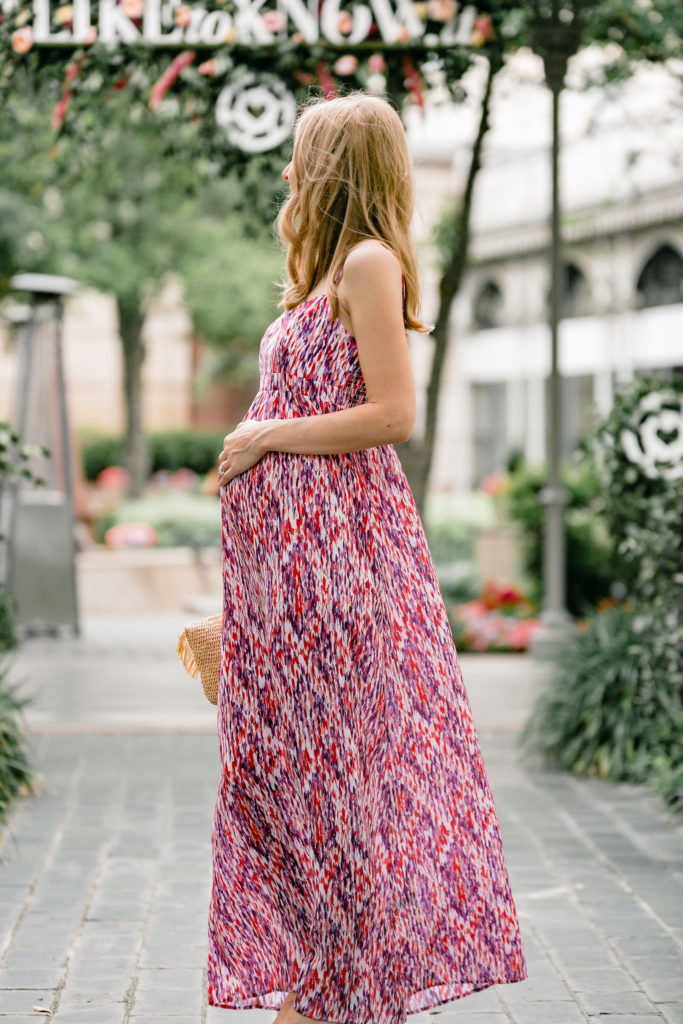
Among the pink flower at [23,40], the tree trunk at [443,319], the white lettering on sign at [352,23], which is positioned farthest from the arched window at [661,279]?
the pink flower at [23,40]

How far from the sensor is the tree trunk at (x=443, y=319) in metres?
8.51

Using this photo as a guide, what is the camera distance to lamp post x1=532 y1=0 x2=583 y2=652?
309 inches

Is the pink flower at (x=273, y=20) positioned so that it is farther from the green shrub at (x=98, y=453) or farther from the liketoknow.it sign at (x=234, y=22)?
the green shrub at (x=98, y=453)

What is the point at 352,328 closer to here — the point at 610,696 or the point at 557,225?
the point at 610,696

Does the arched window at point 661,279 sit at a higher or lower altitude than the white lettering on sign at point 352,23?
higher

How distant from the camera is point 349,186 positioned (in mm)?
2852

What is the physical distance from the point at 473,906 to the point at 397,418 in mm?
970

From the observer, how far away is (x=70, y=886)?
15.1 ft

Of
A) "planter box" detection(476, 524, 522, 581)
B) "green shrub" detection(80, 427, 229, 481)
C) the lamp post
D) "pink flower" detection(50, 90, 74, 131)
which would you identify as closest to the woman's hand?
"pink flower" detection(50, 90, 74, 131)

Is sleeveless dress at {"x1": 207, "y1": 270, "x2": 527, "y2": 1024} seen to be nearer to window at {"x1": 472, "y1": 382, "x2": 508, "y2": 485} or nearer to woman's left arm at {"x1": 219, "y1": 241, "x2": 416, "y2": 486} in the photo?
woman's left arm at {"x1": 219, "y1": 241, "x2": 416, "y2": 486}

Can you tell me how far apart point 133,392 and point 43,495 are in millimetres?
8905

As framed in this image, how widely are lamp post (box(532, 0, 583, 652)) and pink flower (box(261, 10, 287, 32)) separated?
2010mm

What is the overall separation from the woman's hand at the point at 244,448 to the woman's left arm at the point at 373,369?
7 cm

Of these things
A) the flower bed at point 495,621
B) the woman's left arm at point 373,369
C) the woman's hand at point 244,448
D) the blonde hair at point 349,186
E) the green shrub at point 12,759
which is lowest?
the flower bed at point 495,621
